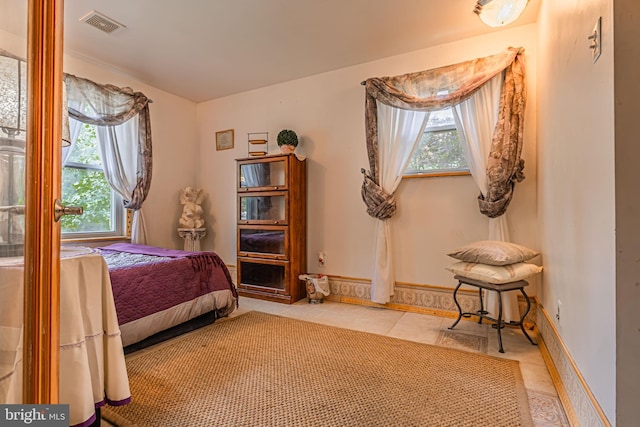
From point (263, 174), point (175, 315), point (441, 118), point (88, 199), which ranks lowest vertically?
point (175, 315)

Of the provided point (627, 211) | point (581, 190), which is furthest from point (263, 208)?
point (627, 211)

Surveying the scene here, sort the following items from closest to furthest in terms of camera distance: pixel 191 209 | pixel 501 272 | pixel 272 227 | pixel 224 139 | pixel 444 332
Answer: pixel 501 272 → pixel 444 332 → pixel 272 227 → pixel 191 209 → pixel 224 139

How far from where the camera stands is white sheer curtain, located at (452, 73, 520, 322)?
2623 mm

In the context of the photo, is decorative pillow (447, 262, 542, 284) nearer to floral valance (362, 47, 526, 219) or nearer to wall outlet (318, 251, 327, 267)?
floral valance (362, 47, 526, 219)

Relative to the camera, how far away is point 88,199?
337 centimetres

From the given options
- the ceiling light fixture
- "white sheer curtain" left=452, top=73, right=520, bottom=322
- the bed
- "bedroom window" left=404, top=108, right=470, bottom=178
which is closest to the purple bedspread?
the bed

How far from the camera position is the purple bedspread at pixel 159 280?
Result: 6.64 ft

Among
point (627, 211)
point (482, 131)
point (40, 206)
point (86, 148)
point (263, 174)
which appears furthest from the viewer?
point (263, 174)

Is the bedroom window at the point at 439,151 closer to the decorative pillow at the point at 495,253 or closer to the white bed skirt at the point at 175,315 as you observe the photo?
the decorative pillow at the point at 495,253

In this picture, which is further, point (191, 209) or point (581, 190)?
point (191, 209)

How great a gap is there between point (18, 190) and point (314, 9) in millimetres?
2419

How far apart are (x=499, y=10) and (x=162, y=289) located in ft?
10.5

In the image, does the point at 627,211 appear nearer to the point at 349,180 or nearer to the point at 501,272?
the point at 501,272

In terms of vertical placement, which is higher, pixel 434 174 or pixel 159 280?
pixel 434 174
